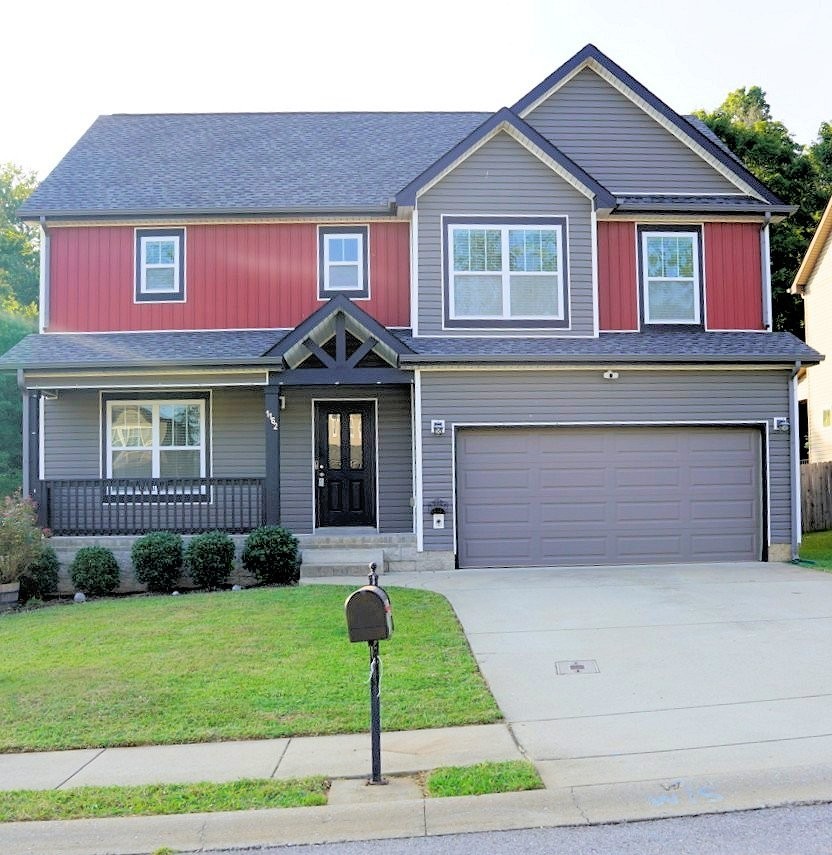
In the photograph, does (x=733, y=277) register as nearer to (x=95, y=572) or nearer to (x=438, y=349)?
(x=438, y=349)

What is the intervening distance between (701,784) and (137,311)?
12961 mm

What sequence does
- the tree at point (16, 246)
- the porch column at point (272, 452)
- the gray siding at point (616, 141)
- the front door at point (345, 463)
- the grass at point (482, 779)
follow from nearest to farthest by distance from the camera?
the grass at point (482, 779) → the porch column at point (272, 452) → the front door at point (345, 463) → the gray siding at point (616, 141) → the tree at point (16, 246)

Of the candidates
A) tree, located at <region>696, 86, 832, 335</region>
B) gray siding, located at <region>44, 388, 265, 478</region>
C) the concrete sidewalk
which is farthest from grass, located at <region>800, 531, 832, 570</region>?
tree, located at <region>696, 86, 832, 335</region>

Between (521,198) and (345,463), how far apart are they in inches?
213

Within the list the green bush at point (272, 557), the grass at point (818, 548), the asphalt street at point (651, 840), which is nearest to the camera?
the asphalt street at point (651, 840)

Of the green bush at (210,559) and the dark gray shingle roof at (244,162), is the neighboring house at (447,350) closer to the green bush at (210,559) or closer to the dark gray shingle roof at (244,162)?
the dark gray shingle roof at (244,162)

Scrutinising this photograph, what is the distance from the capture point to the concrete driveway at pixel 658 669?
5.37 metres

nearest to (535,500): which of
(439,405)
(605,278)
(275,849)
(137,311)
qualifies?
(439,405)

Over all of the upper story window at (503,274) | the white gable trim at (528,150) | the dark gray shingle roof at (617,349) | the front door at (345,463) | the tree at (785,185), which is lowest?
the front door at (345,463)

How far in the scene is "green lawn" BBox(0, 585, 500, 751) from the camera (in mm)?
6141

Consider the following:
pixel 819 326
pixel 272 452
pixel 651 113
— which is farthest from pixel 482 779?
pixel 819 326

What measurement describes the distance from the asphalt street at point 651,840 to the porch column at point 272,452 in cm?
928

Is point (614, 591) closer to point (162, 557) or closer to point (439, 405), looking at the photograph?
point (439, 405)

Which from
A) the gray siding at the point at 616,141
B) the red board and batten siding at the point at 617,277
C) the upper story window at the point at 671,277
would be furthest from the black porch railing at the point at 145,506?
the gray siding at the point at 616,141
